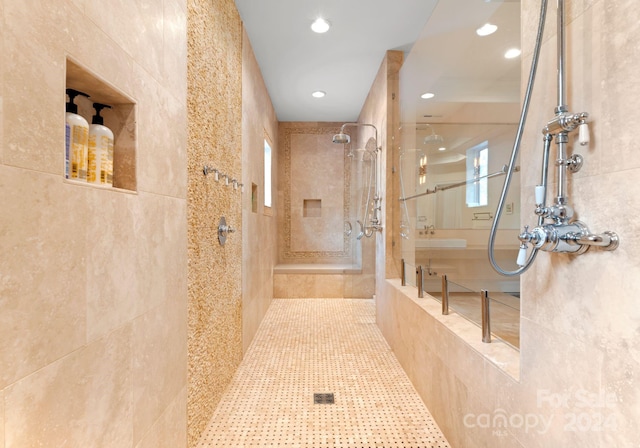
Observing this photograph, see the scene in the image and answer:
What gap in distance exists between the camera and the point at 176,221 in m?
1.42

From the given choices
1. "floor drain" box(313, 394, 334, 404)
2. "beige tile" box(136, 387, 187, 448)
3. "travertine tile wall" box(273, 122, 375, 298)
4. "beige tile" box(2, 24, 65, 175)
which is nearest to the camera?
"beige tile" box(2, 24, 65, 175)

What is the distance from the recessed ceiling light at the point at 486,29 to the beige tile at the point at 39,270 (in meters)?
1.72

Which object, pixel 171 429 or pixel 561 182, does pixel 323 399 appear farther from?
pixel 561 182

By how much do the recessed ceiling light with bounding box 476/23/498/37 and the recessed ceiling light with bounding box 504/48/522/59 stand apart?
0.67 ft

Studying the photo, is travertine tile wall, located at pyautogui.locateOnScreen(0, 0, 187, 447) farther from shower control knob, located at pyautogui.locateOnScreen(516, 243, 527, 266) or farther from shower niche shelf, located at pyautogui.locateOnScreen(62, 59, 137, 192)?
shower control knob, located at pyautogui.locateOnScreen(516, 243, 527, 266)

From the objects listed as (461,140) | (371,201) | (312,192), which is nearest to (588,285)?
(461,140)

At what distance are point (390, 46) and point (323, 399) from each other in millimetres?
2867

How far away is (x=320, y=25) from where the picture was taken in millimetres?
2588

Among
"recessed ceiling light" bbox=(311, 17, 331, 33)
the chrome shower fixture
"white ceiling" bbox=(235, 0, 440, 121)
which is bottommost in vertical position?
the chrome shower fixture

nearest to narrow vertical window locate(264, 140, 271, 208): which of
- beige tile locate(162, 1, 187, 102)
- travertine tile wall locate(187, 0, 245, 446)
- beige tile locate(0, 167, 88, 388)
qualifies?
travertine tile wall locate(187, 0, 245, 446)

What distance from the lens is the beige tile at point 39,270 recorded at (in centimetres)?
63

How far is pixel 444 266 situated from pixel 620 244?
1.28 metres

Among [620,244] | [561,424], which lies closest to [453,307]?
[561,424]

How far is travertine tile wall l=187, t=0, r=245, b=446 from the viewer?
5.35 feet
